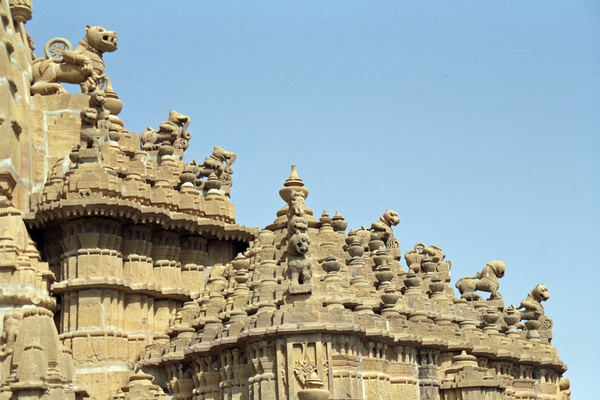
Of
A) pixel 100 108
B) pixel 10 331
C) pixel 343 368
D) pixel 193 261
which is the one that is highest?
pixel 100 108

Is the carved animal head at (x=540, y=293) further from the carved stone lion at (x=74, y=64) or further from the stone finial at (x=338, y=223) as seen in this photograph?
the carved stone lion at (x=74, y=64)

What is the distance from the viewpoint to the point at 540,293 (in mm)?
47625

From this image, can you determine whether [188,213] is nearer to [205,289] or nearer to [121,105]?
[205,289]

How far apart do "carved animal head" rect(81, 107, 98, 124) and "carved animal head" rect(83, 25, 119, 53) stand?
4.55 m

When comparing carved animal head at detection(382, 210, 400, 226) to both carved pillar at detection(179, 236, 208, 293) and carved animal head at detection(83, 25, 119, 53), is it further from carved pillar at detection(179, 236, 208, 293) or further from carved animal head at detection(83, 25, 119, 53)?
carved animal head at detection(83, 25, 119, 53)

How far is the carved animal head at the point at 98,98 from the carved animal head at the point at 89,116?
2.75ft

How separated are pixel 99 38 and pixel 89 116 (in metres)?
4.97

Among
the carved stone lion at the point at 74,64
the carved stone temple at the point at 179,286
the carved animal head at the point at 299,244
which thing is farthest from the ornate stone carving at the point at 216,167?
the carved animal head at the point at 299,244

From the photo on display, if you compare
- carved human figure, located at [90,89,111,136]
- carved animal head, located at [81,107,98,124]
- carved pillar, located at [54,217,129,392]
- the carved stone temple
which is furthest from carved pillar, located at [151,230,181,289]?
carved animal head, located at [81,107,98,124]

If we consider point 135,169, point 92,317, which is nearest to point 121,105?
point 135,169

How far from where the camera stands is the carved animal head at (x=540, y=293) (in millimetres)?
47531

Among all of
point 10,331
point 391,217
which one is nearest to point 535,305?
point 391,217

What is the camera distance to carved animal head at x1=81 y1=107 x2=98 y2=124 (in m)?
40.8

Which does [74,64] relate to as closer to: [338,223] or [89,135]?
[89,135]
